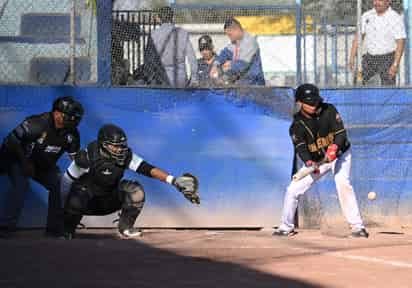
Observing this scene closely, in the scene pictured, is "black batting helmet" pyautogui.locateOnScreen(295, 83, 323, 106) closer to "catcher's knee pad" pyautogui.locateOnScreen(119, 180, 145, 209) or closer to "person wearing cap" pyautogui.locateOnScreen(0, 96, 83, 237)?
"catcher's knee pad" pyautogui.locateOnScreen(119, 180, 145, 209)

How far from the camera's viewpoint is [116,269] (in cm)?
784

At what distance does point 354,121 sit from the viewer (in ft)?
40.0

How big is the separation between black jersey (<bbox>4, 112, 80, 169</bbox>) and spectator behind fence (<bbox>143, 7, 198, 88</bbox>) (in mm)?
1648

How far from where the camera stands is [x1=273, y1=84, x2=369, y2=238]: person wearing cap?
35.2ft

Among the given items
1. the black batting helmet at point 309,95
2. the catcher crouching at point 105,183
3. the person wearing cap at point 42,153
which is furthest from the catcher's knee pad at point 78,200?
the black batting helmet at point 309,95

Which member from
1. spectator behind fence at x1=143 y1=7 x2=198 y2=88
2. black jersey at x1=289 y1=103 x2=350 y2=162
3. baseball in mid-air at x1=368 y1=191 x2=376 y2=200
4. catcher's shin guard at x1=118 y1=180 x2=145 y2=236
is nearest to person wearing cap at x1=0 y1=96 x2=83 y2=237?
catcher's shin guard at x1=118 y1=180 x2=145 y2=236

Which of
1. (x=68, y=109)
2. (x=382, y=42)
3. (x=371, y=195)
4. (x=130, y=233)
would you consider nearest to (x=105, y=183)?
(x=130, y=233)

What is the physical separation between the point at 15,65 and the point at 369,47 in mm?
4605

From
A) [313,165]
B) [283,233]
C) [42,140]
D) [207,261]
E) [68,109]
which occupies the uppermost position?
[68,109]

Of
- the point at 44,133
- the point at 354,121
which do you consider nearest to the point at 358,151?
the point at 354,121

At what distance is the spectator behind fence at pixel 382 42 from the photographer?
1224 cm

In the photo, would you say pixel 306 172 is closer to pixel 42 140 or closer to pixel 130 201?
pixel 130 201

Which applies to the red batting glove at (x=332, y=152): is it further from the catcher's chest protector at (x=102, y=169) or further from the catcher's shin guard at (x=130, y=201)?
the catcher's chest protector at (x=102, y=169)

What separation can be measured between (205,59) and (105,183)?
2.64m
